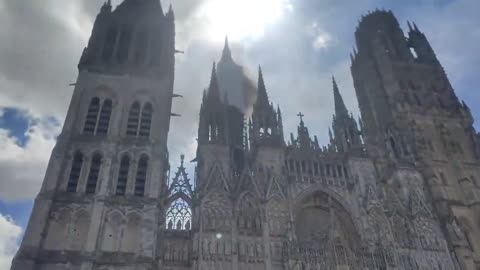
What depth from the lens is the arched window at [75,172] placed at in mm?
26766

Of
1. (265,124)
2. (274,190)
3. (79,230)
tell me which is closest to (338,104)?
(265,124)

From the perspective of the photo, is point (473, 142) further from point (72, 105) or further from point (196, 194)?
point (72, 105)

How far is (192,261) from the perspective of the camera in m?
24.5

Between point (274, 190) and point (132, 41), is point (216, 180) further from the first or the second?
point (132, 41)

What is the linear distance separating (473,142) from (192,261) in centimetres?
2749

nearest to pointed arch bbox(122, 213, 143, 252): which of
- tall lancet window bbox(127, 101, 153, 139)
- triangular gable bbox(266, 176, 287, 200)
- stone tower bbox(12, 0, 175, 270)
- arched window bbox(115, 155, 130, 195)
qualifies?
stone tower bbox(12, 0, 175, 270)

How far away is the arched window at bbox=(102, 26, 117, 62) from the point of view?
1346 inches

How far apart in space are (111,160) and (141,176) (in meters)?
2.11

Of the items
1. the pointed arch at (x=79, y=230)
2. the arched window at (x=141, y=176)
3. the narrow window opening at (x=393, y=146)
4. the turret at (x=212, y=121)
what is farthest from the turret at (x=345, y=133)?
the pointed arch at (x=79, y=230)

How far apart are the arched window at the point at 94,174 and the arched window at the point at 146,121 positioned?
10.8ft

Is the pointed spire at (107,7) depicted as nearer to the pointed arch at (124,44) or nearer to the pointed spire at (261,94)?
the pointed arch at (124,44)

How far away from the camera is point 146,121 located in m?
30.9

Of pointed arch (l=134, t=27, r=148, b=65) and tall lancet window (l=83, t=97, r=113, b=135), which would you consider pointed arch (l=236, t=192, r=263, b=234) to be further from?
pointed arch (l=134, t=27, r=148, b=65)

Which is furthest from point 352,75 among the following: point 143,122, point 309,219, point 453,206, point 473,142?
point 143,122
